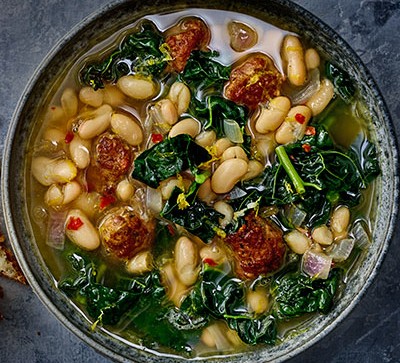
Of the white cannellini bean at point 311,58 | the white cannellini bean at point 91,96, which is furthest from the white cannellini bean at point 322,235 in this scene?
the white cannellini bean at point 91,96

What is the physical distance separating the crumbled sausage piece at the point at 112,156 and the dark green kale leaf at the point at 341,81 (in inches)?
33.8

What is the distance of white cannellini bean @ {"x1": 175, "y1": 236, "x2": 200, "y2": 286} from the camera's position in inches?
119

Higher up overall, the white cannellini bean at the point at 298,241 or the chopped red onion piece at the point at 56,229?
the white cannellini bean at the point at 298,241

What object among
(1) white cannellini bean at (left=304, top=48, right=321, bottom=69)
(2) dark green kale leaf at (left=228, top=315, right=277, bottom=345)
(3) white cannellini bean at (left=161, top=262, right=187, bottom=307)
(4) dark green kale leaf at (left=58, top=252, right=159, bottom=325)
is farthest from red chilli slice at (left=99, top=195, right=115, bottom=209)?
(1) white cannellini bean at (left=304, top=48, right=321, bottom=69)

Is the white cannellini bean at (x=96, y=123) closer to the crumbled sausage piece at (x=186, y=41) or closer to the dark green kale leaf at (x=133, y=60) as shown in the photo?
the dark green kale leaf at (x=133, y=60)

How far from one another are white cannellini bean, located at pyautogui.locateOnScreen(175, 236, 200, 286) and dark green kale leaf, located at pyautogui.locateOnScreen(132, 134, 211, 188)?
260mm

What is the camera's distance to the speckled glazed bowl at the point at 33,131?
2939 mm

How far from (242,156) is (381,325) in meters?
1.06

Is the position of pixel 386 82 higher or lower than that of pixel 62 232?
higher

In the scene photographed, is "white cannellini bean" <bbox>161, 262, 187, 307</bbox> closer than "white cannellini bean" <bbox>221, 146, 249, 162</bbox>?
No

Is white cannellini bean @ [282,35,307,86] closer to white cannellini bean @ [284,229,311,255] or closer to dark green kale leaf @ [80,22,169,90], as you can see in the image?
dark green kale leaf @ [80,22,169,90]

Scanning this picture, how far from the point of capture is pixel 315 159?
119 inches

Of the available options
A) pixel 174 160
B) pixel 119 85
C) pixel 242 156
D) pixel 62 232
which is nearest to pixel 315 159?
pixel 242 156

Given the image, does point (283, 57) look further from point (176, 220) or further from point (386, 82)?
point (176, 220)
